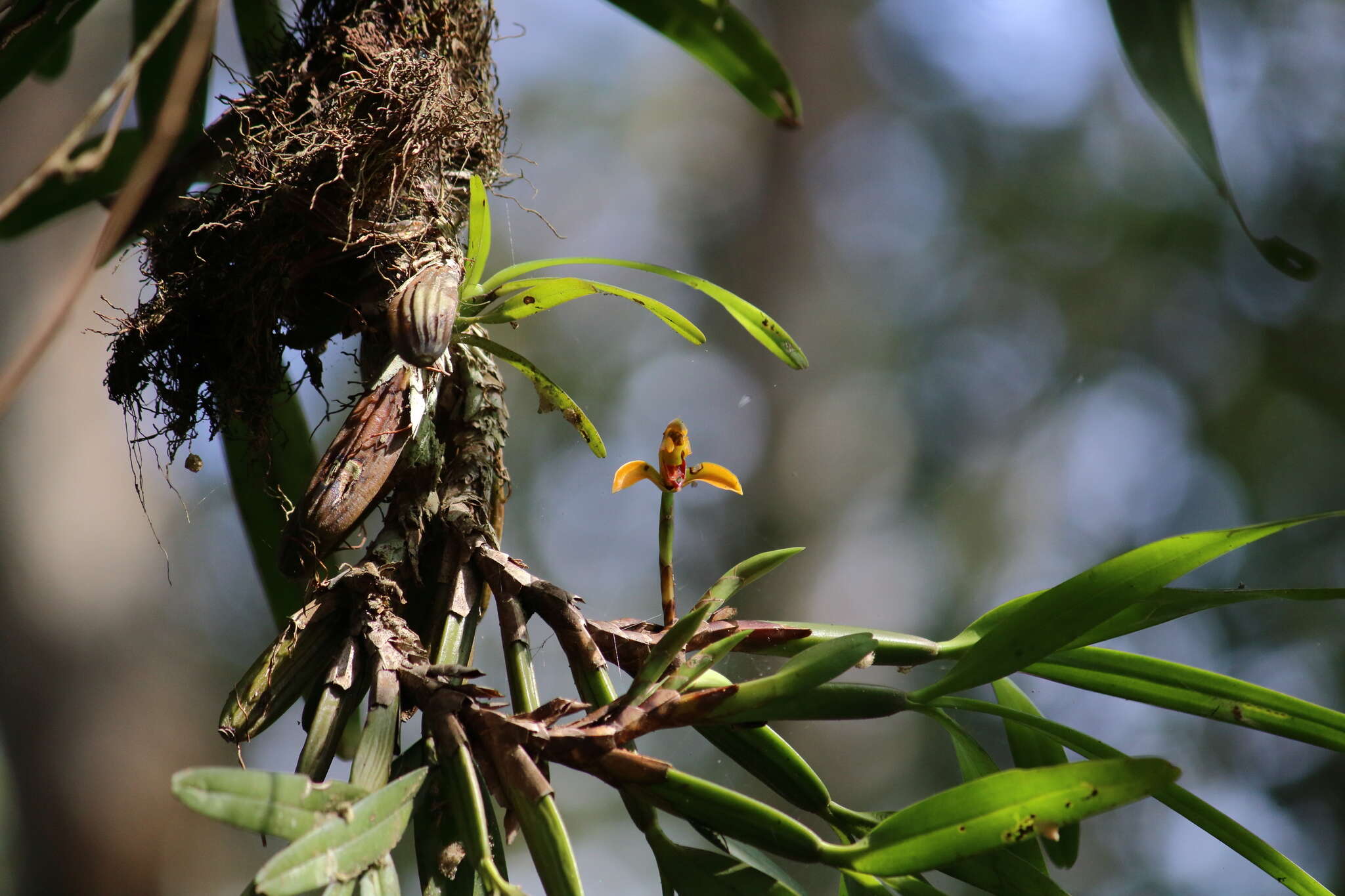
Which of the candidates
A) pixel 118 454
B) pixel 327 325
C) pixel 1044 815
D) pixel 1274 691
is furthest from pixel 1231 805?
pixel 118 454

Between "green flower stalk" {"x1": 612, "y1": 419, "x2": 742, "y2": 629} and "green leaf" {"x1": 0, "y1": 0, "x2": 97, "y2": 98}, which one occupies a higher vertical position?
"green leaf" {"x1": 0, "y1": 0, "x2": 97, "y2": 98}

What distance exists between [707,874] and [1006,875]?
175mm

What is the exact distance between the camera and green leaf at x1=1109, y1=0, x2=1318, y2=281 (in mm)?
482

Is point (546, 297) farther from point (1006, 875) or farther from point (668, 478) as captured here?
point (1006, 875)

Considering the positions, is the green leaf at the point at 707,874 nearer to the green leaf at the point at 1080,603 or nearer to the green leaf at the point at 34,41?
the green leaf at the point at 1080,603

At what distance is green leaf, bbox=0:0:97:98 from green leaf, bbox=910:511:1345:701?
0.84 meters

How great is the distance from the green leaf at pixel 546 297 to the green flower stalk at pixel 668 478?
0.09 m

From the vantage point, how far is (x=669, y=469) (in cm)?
57

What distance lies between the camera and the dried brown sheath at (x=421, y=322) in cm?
46

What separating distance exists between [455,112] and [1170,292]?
2651 millimetres

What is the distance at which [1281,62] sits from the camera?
244cm

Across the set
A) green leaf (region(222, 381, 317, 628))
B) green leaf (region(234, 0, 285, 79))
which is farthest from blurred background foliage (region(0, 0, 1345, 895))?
green leaf (region(234, 0, 285, 79))

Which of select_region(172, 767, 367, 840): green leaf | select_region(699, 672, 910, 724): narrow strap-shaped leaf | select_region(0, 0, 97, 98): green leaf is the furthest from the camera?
select_region(0, 0, 97, 98): green leaf

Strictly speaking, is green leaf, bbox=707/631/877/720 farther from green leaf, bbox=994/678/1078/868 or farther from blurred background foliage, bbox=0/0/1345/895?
blurred background foliage, bbox=0/0/1345/895
